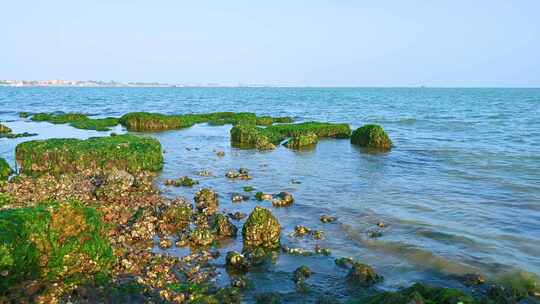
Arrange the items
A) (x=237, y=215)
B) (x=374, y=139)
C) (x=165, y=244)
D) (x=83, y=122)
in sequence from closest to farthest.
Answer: (x=165, y=244), (x=237, y=215), (x=374, y=139), (x=83, y=122)

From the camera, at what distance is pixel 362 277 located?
1098cm

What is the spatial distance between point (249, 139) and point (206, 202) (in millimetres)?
20478

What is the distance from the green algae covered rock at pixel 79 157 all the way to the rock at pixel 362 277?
54.6ft

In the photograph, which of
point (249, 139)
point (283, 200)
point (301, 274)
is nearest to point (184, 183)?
point (283, 200)

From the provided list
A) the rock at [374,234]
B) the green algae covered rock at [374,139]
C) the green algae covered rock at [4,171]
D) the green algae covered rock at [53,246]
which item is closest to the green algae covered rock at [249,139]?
the green algae covered rock at [374,139]

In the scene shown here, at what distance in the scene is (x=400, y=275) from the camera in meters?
11.7

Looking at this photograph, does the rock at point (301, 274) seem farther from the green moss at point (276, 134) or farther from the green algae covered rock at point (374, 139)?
the green algae covered rock at point (374, 139)

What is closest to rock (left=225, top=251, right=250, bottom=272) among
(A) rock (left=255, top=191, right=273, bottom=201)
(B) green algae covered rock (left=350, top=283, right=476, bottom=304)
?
(B) green algae covered rock (left=350, top=283, right=476, bottom=304)

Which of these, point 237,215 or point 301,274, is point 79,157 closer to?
point 237,215

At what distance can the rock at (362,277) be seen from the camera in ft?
35.8

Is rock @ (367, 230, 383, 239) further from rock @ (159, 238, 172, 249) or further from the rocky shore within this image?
rock @ (159, 238, 172, 249)

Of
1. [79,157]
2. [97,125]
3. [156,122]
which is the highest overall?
[79,157]

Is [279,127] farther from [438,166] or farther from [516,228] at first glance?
[516,228]

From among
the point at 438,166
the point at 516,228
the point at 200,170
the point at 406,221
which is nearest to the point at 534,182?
the point at 438,166
